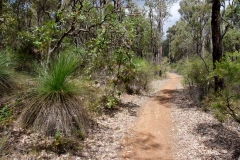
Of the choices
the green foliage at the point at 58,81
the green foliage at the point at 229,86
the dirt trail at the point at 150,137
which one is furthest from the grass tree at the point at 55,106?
the green foliage at the point at 229,86

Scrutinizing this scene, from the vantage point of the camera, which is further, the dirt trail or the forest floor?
the dirt trail

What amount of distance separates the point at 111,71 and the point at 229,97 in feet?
13.7

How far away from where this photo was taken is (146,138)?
5426 millimetres

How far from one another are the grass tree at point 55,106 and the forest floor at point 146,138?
275 millimetres

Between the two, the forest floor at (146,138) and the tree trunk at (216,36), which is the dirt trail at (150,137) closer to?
the forest floor at (146,138)

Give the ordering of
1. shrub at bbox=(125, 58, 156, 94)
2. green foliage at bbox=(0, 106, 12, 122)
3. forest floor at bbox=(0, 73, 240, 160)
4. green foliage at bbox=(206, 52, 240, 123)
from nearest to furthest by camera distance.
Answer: forest floor at bbox=(0, 73, 240, 160)
green foliage at bbox=(0, 106, 12, 122)
green foliage at bbox=(206, 52, 240, 123)
shrub at bbox=(125, 58, 156, 94)

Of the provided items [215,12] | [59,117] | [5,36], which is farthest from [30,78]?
[215,12]

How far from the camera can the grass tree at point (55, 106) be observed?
4.30 meters

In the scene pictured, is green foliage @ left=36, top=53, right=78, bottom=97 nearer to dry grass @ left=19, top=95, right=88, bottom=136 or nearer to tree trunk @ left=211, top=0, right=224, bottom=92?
dry grass @ left=19, top=95, right=88, bottom=136

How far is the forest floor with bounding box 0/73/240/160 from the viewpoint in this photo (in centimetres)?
399

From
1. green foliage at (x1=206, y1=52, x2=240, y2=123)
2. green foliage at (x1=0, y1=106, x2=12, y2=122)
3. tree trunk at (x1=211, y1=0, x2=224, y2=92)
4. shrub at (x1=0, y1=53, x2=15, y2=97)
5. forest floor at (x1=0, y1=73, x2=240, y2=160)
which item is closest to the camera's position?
forest floor at (x1=0, y1=73, x2=240, y2=160)

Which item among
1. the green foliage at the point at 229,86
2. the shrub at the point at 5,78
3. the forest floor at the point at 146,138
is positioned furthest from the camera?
the shrub at the point at 5,78

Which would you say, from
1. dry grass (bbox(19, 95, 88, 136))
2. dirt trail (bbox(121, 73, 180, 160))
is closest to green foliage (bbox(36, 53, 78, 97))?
dry grass (bbox(19, 95, 88, 136))

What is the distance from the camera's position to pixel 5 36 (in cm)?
690
